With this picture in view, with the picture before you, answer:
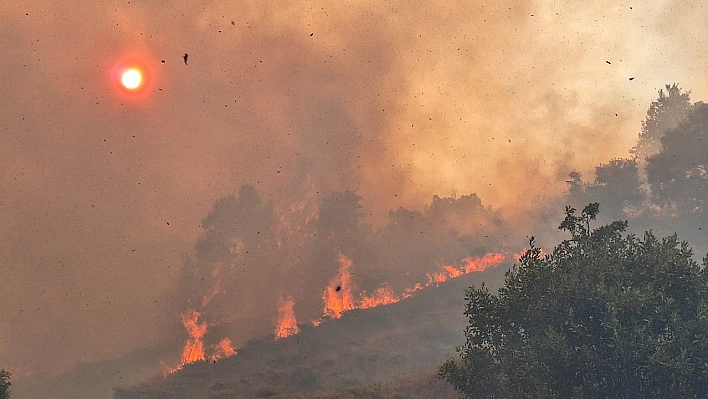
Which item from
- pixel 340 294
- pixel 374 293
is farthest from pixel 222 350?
pixel 374 293

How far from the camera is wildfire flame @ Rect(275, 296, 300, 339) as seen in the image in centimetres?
9631

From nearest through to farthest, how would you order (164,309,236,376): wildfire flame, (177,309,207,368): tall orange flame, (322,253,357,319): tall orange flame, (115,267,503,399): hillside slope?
1. (115,267,503,399): hillside slope
2. (164,309,236,376): wildfire flame
3. (177,309,207,368): tall orange flame
4. (322,253,357,319): tall orange flame

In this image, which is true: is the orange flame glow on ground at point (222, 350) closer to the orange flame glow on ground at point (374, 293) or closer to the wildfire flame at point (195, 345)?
the wildfire flame at point (195, 345)

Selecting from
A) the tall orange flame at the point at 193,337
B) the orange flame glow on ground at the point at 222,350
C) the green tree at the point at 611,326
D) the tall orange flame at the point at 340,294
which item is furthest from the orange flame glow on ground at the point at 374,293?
the green tree at the point at 611,326

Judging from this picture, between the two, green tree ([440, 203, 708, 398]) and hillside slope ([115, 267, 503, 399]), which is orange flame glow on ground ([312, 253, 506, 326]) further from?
green tree ([440, 203, 708, 398])

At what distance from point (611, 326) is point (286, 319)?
299ft

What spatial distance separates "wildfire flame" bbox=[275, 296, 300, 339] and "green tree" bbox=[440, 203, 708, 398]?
78289mm

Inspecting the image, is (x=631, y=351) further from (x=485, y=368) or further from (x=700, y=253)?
(x=700, y=253)

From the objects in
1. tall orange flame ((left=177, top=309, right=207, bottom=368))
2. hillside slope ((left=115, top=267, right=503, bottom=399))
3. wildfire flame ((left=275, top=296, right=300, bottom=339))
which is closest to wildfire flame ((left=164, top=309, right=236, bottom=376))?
tall orange flame ((left=177, top=309, right=207, bottom=368))

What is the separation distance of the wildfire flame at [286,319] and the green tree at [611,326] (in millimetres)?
78289

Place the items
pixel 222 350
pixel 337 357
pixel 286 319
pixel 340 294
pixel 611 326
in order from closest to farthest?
pixel 611 326, pixel 337 357, pixel 222 350, pixel 286 319, pixel 340 294

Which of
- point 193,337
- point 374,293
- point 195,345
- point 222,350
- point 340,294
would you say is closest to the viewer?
point 222,350

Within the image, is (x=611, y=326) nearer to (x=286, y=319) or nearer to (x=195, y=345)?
(x=286, y=319)

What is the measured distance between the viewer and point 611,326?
18.9 m
